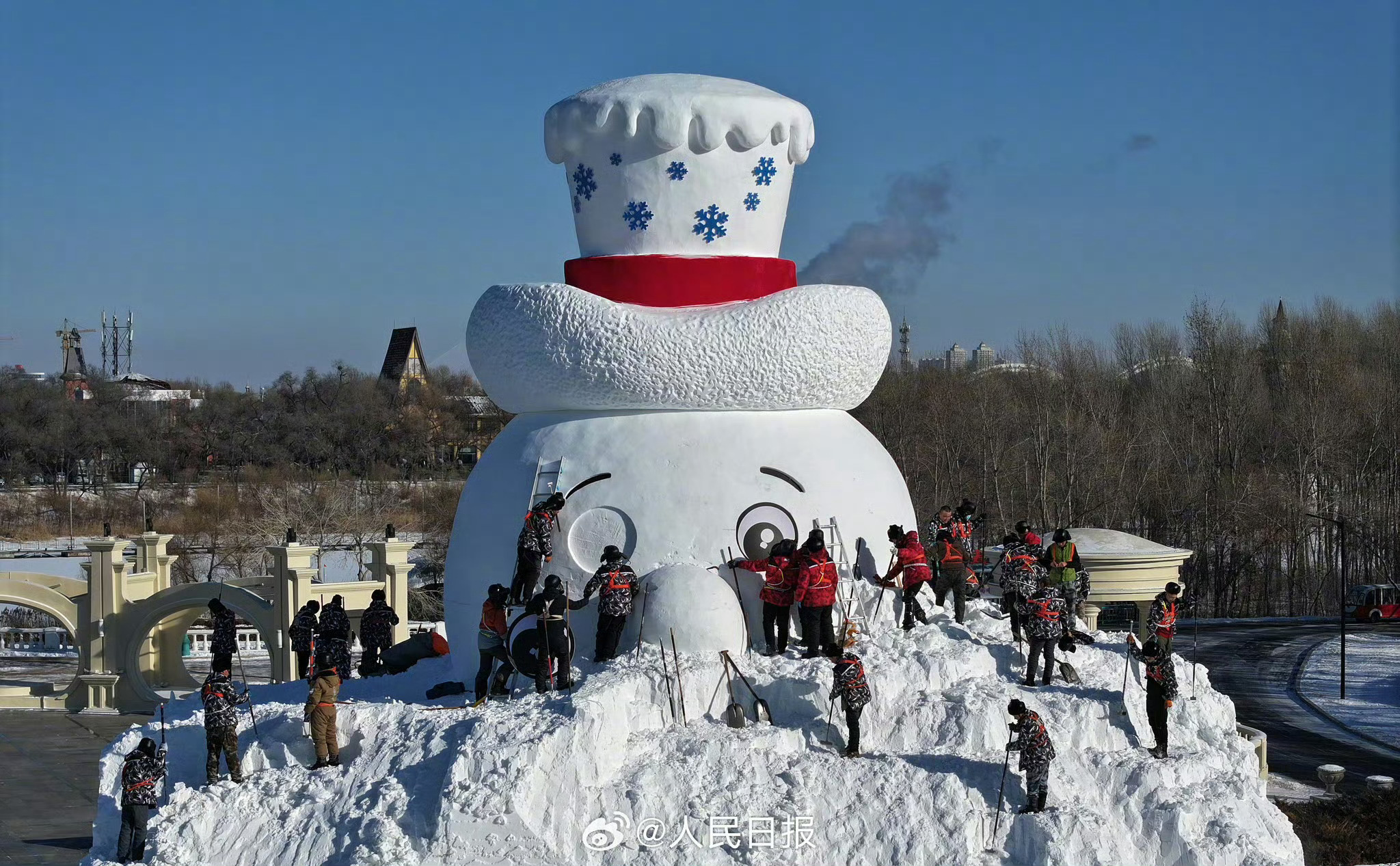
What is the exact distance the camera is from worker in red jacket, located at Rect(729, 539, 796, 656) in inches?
436

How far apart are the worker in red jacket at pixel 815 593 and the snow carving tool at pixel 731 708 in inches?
24.3

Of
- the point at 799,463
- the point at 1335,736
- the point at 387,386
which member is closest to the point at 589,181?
the point at 799,463

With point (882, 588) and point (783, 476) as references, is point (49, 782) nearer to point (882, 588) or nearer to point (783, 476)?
point (783, 476)

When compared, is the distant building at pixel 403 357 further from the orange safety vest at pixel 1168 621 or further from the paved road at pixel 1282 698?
the orange safety vest at pixel 1168 621

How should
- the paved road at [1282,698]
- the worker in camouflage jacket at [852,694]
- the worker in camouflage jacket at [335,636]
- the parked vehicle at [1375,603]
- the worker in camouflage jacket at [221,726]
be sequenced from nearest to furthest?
1. the worker in camouflage jacket at [852,694]
2. the worker in camouflage jacket at [221,726]
3. the worker in camouflage jacket at [335,636]
4. the paved road at [1282,698]
5. the parked vehicle at [1375,603]

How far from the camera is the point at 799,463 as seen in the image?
11.8 meters

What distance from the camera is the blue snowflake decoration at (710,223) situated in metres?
12.1

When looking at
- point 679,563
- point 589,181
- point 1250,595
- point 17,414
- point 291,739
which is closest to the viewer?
point 291,739

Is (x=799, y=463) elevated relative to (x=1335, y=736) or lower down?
elevated

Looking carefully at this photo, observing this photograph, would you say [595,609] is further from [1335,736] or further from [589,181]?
[1335,736]

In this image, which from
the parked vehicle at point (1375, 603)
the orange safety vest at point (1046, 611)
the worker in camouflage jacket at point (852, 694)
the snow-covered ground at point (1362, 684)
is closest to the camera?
the worker in camouflage jacket at point (852, 694)

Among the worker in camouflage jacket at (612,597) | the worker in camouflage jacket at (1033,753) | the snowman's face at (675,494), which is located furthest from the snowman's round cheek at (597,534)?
the worker in camouflage jacket at (1033,753)

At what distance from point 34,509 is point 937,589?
4330 centimetres

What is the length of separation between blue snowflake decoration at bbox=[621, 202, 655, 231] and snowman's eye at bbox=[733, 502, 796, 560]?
2374 mm
